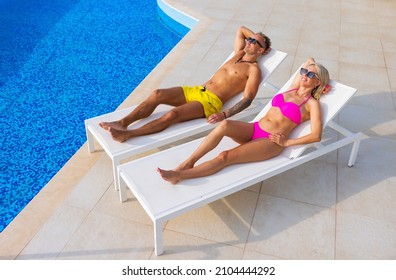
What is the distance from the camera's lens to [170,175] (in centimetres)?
321

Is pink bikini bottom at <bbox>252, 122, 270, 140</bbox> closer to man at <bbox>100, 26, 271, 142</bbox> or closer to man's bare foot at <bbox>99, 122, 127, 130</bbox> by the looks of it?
man at <bbox>100, 26, 271, 142</bbox>

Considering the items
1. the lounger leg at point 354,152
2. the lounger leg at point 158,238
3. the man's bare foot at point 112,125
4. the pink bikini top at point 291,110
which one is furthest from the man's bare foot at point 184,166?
the lounger leg at point 354,152

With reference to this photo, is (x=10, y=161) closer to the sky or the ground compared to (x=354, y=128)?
closer to the sky

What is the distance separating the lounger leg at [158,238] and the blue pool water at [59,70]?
5.48ft

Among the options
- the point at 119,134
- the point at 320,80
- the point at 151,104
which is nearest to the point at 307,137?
the point at 320,80

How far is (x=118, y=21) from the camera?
333 inches

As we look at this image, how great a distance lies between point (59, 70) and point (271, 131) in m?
4.13

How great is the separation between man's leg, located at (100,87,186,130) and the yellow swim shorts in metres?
0.07

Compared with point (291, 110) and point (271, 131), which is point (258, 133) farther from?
point (291, 110)

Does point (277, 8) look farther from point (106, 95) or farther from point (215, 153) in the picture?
point (215, 153)

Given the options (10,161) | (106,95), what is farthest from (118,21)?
(10,161)

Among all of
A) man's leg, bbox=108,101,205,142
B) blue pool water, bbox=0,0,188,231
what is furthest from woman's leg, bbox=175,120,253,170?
blue pool water, bbox=0,0,188,231

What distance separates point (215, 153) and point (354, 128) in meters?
2.00
